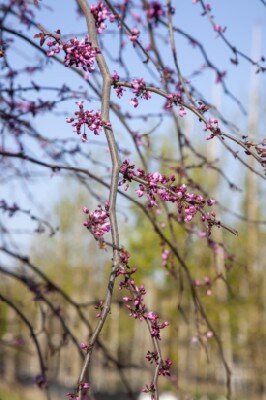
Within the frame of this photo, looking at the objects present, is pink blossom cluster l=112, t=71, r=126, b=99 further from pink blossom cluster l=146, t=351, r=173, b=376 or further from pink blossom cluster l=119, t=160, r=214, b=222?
pink blossom cluster l=146, t=351, r=173, b=376

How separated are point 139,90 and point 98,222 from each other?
51 centimetres

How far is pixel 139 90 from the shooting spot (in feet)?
7.07

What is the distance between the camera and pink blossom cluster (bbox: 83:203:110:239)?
1.92 meters

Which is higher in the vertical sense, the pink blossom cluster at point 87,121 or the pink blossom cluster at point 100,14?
the pink blossom cluster at point 100,14

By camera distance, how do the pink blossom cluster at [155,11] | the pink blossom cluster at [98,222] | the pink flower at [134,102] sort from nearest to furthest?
the pink blossom cluster at [98,222], the pink flower at [134,102], the pink blossom cluster at [155,11]

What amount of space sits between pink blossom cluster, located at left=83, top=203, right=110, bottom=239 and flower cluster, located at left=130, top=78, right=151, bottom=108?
0.46 metres

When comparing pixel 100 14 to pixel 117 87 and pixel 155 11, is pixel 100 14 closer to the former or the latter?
pixel 117 87

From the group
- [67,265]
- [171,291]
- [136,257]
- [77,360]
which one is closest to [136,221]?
[136,257]

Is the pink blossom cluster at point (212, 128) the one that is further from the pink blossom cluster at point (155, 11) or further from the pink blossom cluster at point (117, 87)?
the pink blossom cluster at point (155, 11)

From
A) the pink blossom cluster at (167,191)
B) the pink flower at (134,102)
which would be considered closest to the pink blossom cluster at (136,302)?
the pink blossom cluster at (167,191)

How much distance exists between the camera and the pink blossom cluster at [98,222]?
1917 mm

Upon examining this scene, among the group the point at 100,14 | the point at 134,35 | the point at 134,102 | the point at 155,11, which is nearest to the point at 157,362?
the point at 134,102

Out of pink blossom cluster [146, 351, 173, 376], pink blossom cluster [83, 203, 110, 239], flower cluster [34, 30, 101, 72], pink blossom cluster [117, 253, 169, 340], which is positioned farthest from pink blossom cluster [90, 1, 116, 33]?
pink blossom cluster [146, 351, 173, 376]

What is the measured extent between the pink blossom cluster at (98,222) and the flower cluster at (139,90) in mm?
461
